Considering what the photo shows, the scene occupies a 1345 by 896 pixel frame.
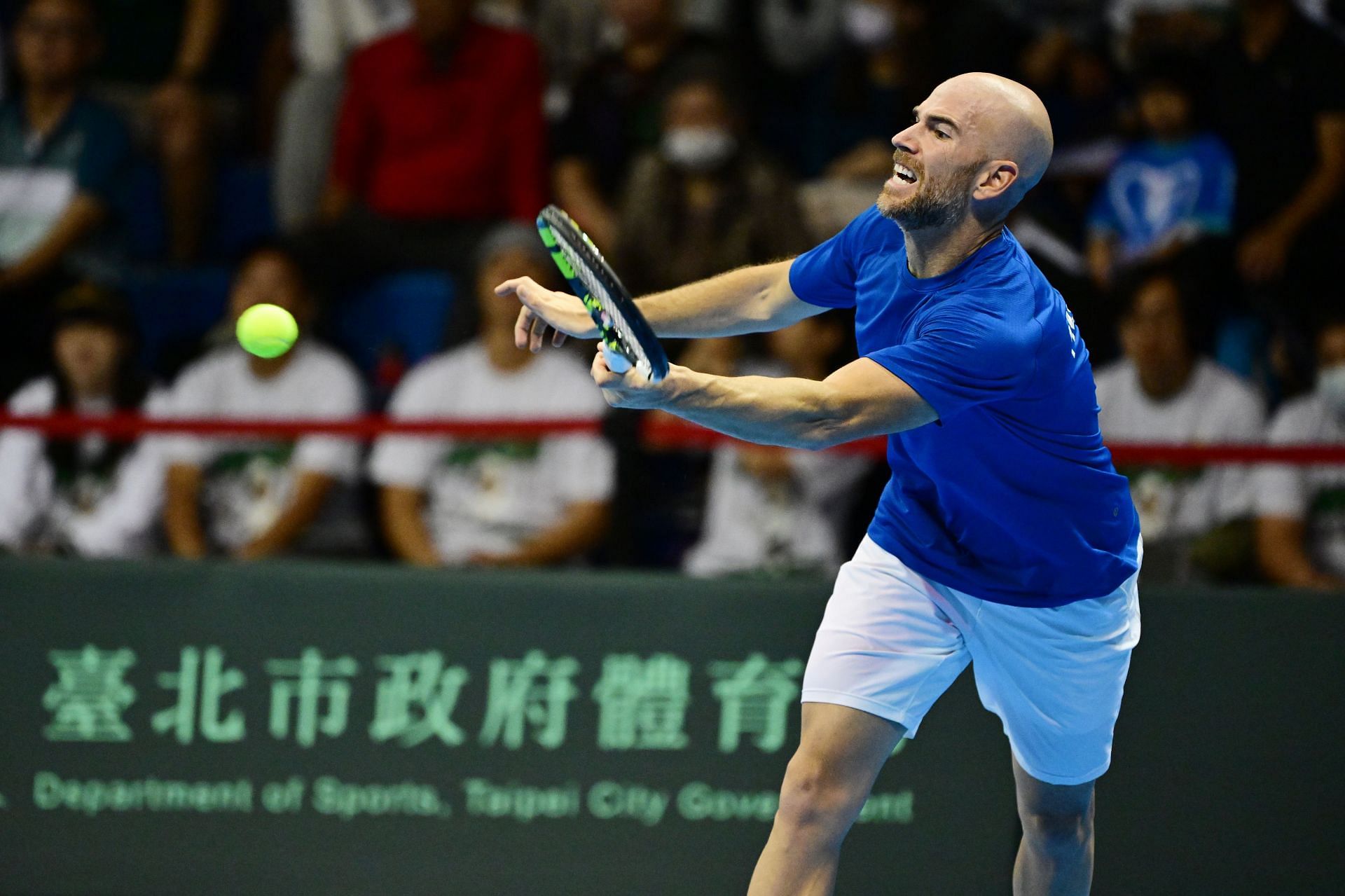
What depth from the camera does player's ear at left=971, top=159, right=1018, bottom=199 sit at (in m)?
3.31

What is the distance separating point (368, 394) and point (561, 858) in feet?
7.69

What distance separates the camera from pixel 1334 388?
18.6 feet

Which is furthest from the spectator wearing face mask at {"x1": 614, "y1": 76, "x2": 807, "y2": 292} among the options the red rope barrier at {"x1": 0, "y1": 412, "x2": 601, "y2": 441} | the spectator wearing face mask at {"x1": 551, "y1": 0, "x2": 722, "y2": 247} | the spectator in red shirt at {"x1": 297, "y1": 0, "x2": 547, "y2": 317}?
the red rope barrier at {"x1": 0, "y1": 412, "x2": 601, "y2": 441}

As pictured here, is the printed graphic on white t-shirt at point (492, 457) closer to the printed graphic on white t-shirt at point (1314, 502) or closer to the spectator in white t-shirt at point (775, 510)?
the spectator in white t-shirt at point (775, 510)

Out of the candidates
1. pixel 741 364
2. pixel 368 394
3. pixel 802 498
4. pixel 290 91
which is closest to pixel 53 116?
pixel 290 91

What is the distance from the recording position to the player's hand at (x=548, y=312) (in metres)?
3.28

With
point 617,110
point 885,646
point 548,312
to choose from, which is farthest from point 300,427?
point 617,110

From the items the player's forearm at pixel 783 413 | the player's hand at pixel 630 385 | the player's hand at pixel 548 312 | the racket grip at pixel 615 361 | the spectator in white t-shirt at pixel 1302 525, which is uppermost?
the player's hand at pixel 548 312

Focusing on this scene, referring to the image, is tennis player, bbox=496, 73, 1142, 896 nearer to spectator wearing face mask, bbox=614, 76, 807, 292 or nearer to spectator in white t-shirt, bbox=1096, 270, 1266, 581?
spectator in white t-shirt, bbox=1096, 270, 1266, 581

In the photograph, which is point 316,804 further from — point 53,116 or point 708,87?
point 53,116

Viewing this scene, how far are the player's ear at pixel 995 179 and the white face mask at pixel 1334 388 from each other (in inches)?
112

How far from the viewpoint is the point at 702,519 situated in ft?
18.2

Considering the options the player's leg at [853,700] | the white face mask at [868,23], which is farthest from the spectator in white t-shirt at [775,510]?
the white face mask at [868,23]

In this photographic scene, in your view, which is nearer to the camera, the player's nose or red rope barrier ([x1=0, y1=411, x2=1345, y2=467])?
the player's nose
